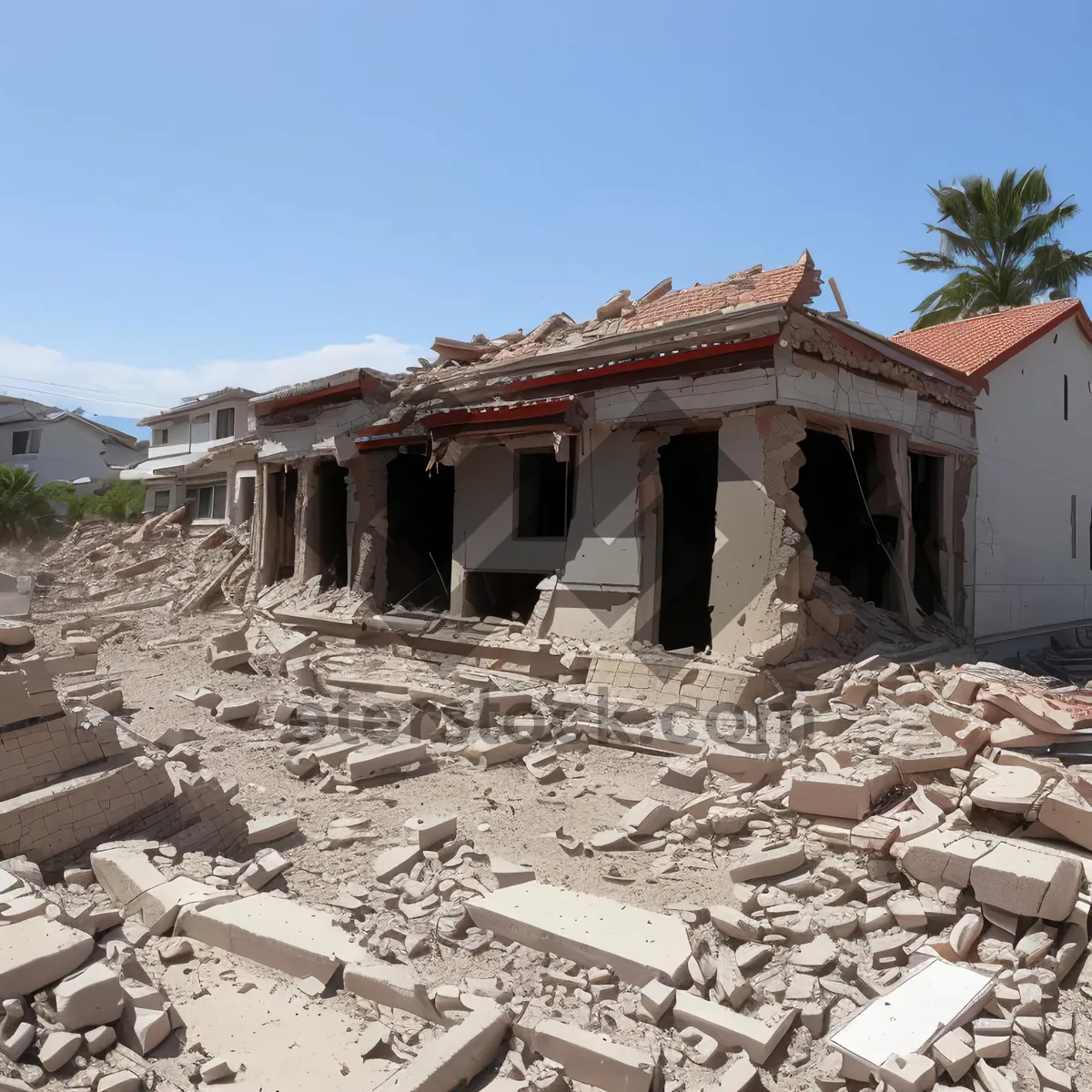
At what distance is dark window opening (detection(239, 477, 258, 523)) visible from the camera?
23.4 m

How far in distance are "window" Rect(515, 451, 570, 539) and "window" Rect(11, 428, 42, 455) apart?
33231 millimetres

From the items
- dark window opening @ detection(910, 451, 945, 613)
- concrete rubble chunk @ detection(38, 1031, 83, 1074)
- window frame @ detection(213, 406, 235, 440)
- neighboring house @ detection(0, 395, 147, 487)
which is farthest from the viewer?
neighboring house @ detection(0, 395, 147, 487)

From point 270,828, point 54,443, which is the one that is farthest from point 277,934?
point 54,443

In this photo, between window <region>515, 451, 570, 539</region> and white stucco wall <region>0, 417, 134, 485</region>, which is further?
white stucco wall <region>0, 417, 134, 485</region>

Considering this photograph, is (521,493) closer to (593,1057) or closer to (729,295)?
(729,295)

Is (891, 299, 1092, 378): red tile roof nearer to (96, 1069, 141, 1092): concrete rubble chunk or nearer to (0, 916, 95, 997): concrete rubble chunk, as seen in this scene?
(0, 916, 95, 997): concrete rubble chunk

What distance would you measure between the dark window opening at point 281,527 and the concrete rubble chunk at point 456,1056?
12808 mm

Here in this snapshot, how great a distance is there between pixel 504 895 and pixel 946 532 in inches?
375

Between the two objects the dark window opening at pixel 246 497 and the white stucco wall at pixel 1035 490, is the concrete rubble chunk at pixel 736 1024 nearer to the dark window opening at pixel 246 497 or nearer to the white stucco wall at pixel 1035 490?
the white stucco wall at pixel 1035 490

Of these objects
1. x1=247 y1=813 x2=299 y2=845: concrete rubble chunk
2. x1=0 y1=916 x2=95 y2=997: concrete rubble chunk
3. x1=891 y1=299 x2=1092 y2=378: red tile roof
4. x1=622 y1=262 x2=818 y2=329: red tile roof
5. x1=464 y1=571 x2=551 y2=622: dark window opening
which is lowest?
x1=247 y1=813 x2=299 y2=845: concrete rubble chunk

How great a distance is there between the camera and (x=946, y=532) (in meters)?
11.7

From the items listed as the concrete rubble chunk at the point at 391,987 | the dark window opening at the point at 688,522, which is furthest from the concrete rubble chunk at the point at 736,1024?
the dark window opening at the point at 688,522

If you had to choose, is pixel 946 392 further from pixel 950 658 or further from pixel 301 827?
pixel 301 827

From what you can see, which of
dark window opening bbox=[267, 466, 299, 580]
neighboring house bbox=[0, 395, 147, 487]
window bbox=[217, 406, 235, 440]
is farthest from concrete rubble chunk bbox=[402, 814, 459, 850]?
neighboring house bbox=[0, 395, 147, 487]
